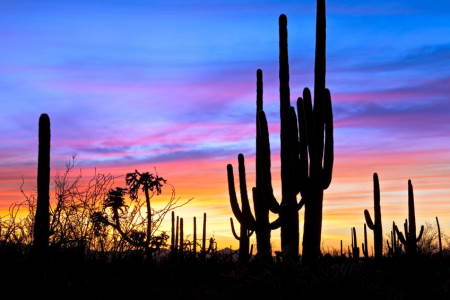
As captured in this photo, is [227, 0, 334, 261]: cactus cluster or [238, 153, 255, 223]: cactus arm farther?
[238, 153, 255, 223]: cactus arm

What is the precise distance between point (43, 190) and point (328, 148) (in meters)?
4.73

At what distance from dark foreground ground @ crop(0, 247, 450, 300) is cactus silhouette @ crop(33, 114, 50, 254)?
13.3 inches

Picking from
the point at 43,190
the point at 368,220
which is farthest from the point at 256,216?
the point at 368,220

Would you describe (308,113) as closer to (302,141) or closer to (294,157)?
(302,141)

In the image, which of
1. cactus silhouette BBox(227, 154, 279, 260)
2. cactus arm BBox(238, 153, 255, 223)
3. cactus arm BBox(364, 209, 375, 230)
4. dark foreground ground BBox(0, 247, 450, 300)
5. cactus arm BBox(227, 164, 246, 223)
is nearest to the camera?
dark foreground ground BBox(0, 247, 450, 300)

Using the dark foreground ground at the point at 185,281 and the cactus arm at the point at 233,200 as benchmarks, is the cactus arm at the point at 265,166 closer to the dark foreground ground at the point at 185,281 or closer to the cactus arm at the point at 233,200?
the cactus arm at the point at 233,200

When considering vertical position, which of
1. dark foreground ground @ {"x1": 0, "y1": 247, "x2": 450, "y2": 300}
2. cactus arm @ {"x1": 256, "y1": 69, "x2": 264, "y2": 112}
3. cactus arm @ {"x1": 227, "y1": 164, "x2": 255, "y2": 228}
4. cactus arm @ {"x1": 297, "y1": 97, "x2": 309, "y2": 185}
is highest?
cactus arm @ {"x1": 256, "y1": 69, "x2": 264, "y2": 112}

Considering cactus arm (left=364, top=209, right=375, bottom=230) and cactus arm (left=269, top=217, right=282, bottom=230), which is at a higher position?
cactus arm (left=364, top=209, right=375, bottom=230)

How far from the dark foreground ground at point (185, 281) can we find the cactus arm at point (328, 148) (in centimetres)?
153

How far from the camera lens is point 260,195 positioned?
46.3 feet

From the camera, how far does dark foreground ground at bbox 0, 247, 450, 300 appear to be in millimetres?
8617

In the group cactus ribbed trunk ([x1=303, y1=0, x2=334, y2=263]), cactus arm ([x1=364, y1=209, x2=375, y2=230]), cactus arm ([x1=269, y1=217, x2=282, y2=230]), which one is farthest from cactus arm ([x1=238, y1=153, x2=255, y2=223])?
cactus arm ([x1=364, y1=209, x2=375, y2=230])

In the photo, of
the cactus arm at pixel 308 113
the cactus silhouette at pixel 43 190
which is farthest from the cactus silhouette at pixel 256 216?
the cactus silhouette at pixel 43 190

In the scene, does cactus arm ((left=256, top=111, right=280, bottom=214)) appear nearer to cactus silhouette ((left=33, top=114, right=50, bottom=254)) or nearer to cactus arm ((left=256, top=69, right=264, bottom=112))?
cactus arm ((left=256, top=69, right=264, bottom=112))
